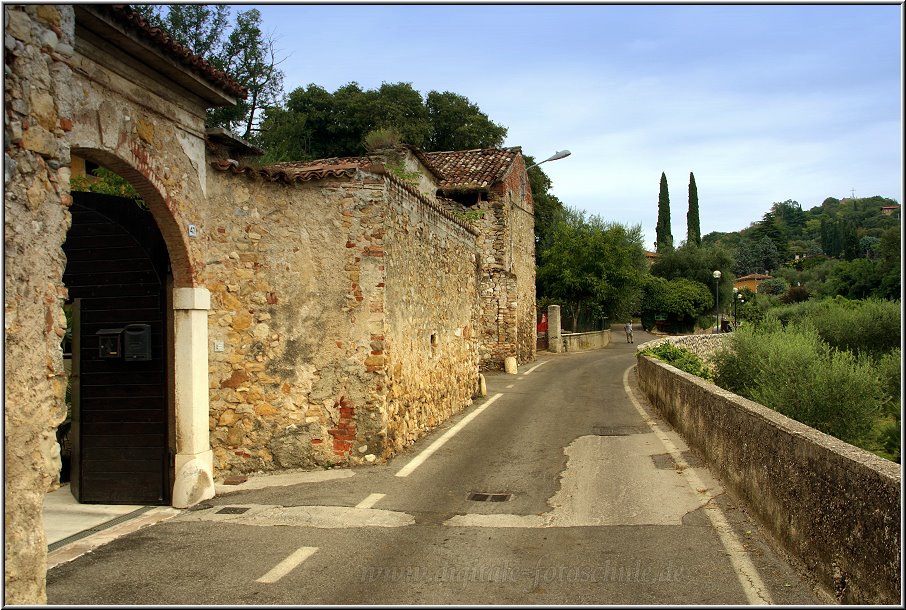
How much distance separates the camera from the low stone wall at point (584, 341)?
111 ft

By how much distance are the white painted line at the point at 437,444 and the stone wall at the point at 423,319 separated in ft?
1.10

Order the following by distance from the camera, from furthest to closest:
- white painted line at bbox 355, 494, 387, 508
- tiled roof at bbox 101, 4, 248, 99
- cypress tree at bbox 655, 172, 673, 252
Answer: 1. cypress tree at bbox 655, 172, 673, 252
2. white painted line at bbox 355, 494, 387, 508
3. tiled roof at bbox 101, 4, 248, 99

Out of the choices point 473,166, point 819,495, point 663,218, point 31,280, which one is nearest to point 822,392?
point 819,495

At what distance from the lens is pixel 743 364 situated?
16.8 metres

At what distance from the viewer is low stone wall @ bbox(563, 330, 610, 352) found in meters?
33.7

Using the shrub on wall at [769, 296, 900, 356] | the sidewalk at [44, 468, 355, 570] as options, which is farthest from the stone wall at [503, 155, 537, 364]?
the sidewalk at [44, 468, 355, 570]

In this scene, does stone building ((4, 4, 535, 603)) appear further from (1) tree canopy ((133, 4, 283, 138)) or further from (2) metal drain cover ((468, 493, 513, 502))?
(1) tree canopy ((133, 4, 283, 138))

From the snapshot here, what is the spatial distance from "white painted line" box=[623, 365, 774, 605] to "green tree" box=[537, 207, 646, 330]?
2825cm

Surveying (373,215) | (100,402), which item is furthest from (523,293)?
(100,402)

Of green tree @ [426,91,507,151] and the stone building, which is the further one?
green tree @ [426,91,507,151]

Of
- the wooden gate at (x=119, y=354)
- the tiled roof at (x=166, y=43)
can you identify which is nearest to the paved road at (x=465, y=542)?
the wooden gate at (x=119, y=354)

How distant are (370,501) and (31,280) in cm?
442

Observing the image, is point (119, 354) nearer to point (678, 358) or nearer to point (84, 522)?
point (84, 522)

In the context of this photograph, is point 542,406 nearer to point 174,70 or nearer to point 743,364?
point 743,364
